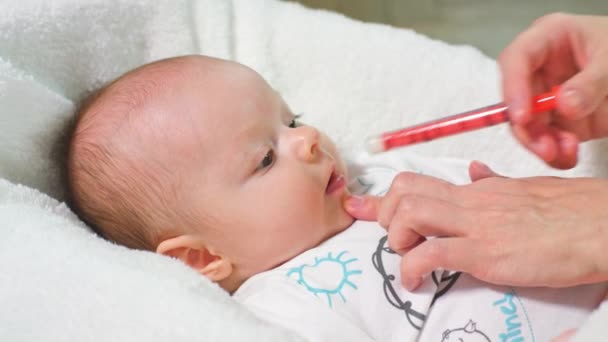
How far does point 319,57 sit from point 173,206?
487 mm

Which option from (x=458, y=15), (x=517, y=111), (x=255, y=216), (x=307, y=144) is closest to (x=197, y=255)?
(x=255, y=216)

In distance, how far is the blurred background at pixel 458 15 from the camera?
5.45 ft

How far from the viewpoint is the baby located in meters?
0.79

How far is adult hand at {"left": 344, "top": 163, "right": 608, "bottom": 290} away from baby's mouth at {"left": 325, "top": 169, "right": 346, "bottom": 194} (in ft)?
0.35

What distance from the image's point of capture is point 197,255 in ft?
2.89

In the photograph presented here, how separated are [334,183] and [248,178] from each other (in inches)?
4.8

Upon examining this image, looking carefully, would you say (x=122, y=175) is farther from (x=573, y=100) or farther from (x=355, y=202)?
(x=573, y=100)

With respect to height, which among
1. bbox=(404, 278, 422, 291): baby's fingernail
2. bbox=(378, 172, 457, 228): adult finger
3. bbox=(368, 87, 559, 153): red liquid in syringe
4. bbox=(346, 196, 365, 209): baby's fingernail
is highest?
bbox=(368, 87, 559, 153): red liquid in syringe

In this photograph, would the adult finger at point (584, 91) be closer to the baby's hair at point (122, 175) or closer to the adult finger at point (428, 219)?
the adult finger at point (428, 219)

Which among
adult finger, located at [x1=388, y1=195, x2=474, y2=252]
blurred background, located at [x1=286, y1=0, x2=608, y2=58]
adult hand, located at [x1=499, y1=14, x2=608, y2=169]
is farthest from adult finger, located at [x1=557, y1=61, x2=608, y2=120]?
blurred background, located at [x1=286, y1=0, x2=608, y2=58]

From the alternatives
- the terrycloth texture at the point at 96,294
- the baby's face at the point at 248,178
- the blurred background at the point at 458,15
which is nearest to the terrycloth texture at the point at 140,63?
the terrycloth texture at the point at 96,294

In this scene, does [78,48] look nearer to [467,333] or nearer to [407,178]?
[407,178]

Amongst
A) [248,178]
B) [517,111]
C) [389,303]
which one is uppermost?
[517,111]

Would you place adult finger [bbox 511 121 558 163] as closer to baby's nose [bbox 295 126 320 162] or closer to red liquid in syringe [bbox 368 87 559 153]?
red liquid in syringe [bbox 368 87 559 153]
